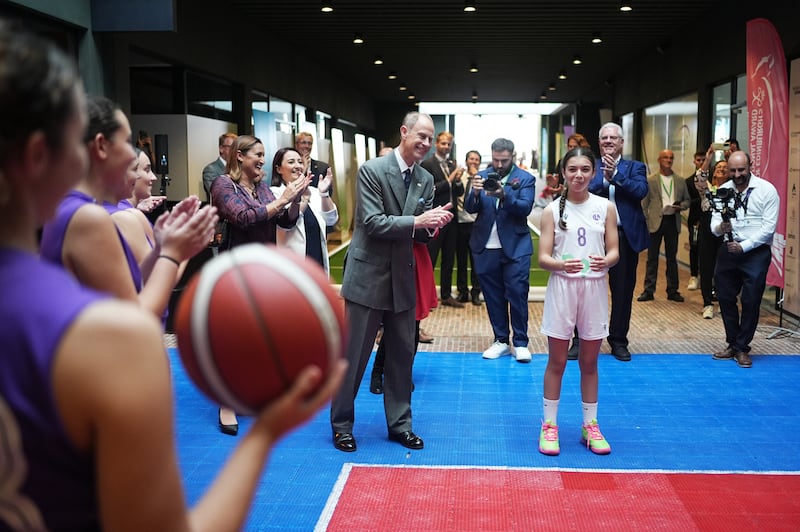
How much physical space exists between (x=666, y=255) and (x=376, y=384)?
5402mm

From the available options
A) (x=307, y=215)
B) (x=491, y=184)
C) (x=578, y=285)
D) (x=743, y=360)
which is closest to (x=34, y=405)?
(x=578, y=285)

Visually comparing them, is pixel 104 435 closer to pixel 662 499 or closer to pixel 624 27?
pixel 662 499

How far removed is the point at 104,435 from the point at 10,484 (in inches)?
5.4

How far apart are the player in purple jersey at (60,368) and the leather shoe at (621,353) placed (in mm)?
6079

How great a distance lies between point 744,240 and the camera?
21.7ft

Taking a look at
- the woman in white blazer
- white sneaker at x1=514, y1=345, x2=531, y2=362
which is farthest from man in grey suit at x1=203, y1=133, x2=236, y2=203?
white sneaker at x1=514, y1=345, x2=531, y2=362

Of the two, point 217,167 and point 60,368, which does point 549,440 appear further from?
point 217,167

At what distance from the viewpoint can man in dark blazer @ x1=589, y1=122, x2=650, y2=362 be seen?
246 inches

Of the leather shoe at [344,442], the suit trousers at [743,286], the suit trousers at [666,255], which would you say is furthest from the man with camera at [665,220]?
the leather shoe at [344,442]

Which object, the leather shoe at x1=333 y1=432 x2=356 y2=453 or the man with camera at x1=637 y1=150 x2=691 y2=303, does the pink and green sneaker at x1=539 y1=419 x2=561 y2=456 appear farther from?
the man with camera at x1=637 y1=150 x2=691 y2=303

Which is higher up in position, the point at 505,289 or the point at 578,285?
the point at 578,285

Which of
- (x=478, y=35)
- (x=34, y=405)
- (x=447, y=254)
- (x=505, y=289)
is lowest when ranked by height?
(x=505, y=289)

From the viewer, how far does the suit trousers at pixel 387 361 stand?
180 inches

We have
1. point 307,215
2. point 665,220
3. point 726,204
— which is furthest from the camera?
point 665,220
